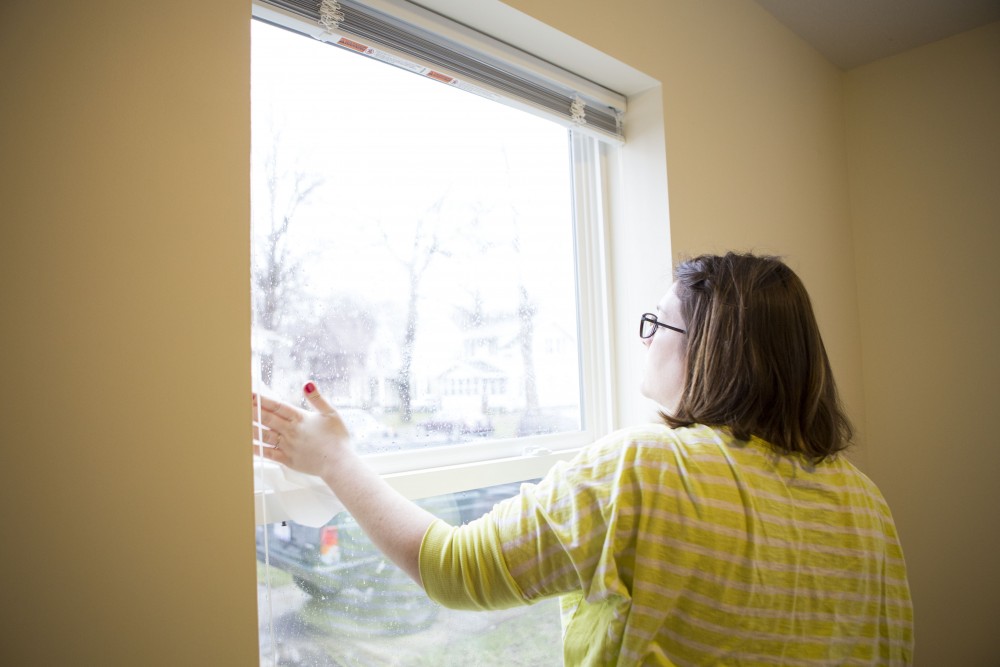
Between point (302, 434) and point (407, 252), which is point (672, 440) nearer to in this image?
point (302, 434)

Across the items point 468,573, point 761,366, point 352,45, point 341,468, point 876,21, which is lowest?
point 468,573

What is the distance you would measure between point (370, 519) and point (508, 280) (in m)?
0.82

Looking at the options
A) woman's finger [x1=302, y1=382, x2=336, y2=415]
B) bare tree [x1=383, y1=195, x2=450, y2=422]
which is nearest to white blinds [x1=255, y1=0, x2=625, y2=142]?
bare tree [x1=383, y1=195, x2=450, y2=422]

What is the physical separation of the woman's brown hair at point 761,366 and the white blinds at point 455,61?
67 cm

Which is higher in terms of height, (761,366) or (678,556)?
(761,366)

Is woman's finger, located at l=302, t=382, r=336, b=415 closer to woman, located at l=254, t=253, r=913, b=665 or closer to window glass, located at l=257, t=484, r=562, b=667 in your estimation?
woman, located at l=254, t=253, r=913, b=665

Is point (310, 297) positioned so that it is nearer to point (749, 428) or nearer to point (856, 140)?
point (749, 428)

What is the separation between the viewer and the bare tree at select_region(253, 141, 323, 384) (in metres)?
1.12

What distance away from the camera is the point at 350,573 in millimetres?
1241

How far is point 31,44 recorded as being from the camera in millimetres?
708

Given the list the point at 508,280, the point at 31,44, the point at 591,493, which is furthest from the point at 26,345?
the point at 508,280

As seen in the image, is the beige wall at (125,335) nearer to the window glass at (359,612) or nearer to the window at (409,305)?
the window at (409,305)

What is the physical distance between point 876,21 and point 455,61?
5.73ft

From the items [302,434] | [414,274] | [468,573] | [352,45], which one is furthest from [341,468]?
[352,45]
